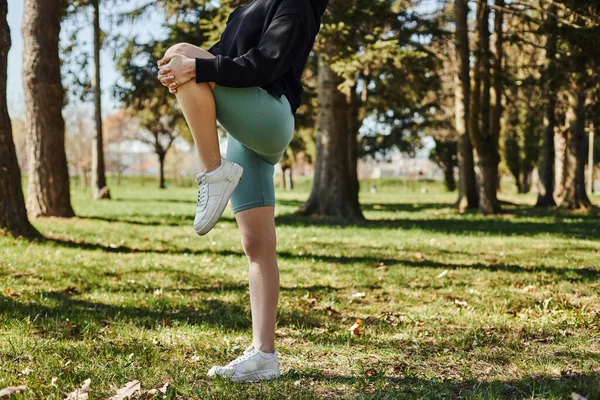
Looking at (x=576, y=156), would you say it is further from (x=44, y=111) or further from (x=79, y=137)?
(x=79, y=137)

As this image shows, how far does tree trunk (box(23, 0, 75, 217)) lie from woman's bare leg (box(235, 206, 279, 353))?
969 cm

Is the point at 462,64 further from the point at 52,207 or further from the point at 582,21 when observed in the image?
the point at 52,207

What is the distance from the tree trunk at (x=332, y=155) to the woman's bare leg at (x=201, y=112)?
11285mm

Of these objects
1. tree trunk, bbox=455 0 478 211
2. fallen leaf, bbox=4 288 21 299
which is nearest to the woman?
fallen leaf, bbox=4 288 21 299

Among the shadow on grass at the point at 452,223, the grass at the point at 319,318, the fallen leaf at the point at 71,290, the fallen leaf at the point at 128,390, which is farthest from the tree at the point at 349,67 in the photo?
the fallen leaf at the point at 128,390

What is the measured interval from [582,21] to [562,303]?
17.2ft

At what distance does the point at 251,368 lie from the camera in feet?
8.93

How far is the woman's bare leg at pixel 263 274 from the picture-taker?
274cm

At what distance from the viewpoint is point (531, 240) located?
31.7 ft

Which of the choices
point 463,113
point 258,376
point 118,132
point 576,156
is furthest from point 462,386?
point 118,132

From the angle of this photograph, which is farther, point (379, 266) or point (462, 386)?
point (379, 266)

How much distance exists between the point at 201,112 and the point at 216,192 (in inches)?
13.2

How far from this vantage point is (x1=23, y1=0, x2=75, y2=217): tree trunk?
36.2 ft

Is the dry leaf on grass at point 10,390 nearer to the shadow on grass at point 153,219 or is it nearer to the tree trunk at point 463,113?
the shadow on grass at point 153,219
